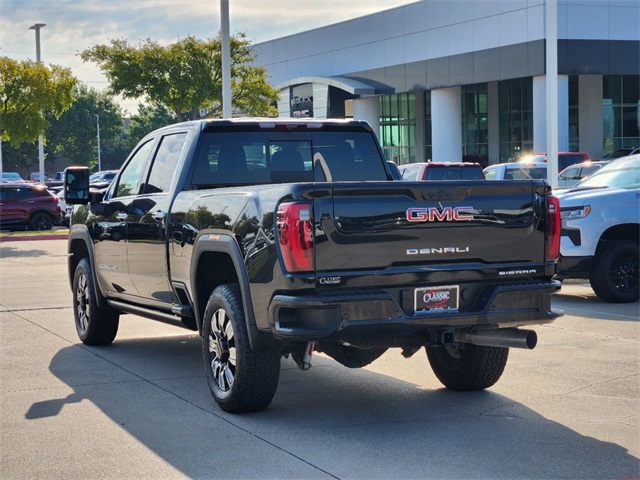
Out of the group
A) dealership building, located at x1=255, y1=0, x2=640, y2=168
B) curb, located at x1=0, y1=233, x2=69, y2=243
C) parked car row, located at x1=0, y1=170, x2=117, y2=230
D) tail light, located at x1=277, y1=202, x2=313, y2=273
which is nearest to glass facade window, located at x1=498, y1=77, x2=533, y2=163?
dealership building, located at x1=255, y1=0, x2=640, y2=168

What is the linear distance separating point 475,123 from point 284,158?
49728mm

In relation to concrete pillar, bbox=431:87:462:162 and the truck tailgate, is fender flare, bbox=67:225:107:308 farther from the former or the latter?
concrete pillar, bbox=431:87:462:162

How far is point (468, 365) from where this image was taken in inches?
297

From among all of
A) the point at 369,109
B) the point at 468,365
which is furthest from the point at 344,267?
the point at 369,109

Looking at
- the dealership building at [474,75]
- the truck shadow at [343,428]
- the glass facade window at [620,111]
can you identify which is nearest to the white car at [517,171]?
the truck shadow at [343,428]

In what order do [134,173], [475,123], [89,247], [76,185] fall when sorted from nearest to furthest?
[134,173] → [76,185] → [89,247] → [475,123]

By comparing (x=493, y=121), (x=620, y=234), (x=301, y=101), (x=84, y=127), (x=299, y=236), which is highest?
(x=84, y=127)

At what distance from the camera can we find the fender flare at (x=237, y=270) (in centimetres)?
647

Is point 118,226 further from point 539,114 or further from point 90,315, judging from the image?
point 539,114

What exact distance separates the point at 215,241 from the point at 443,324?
1741 mm

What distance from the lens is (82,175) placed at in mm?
9617

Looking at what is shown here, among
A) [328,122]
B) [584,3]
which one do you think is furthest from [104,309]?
[584,3]

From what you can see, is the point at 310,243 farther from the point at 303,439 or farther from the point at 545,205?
the point at 545,205

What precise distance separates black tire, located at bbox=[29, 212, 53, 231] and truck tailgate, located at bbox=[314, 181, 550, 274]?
28452 mm
